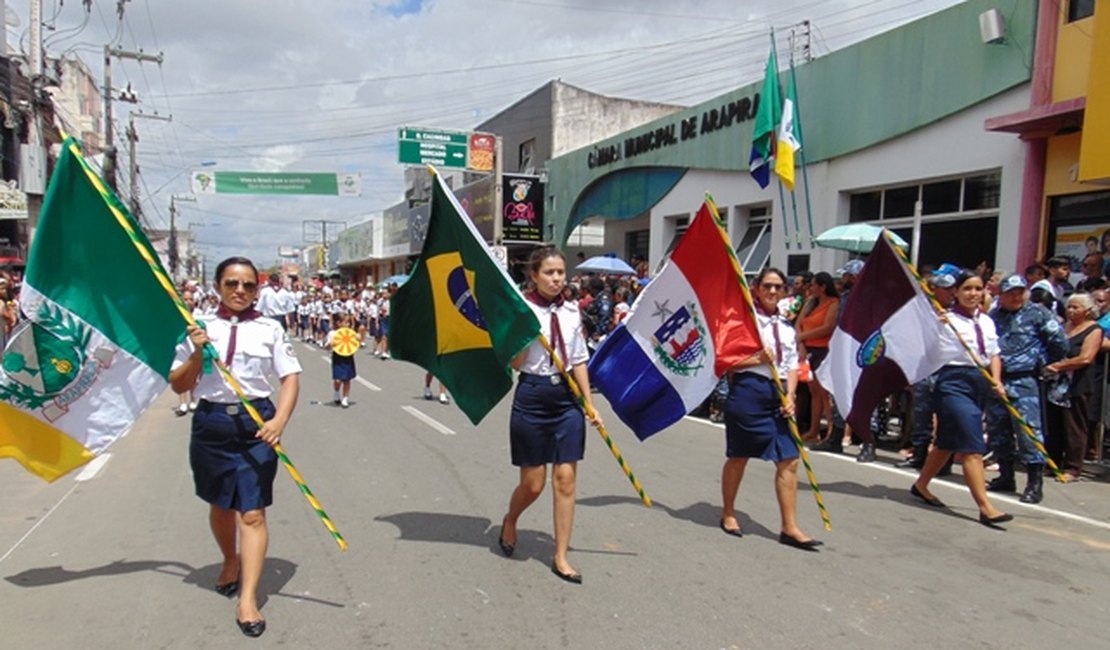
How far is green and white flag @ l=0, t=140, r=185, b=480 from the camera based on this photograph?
13.0 ft

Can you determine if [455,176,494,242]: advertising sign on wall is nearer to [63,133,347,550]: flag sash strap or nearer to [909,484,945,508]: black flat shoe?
[909,484,945,508]: black flat shoe

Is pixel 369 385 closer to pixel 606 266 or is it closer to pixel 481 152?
pixel 606 266

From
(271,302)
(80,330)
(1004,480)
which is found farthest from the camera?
(271,302)

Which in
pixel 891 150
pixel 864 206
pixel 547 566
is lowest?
pixel 547 566

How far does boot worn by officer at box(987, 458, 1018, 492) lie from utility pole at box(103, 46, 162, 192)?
24699 mm

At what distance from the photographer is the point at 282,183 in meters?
38.7

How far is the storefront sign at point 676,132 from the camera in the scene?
1693 centimetres

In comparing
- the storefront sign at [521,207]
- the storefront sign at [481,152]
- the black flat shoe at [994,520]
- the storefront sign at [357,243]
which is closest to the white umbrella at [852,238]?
the black flat shoe at [994,520]

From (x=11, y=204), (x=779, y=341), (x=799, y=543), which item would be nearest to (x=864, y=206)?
(x=779, y=341)

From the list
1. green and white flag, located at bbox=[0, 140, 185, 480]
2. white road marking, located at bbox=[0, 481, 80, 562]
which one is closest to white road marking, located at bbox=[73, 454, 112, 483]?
white road marking, located at bbox=[0, 481, 80, 562]

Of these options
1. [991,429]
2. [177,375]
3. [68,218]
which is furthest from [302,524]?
[991,429]

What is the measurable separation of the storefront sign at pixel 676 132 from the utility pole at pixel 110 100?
15.3 meters

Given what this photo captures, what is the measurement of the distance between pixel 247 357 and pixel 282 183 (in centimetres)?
3767

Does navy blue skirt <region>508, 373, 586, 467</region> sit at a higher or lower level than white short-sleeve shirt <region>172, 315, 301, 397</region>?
lower
